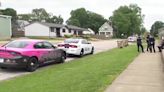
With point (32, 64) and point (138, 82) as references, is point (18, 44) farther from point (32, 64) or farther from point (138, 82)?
point (138, 82)

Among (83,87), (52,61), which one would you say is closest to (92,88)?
(83,87)

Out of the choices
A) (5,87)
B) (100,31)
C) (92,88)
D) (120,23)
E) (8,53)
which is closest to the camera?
(92,88)

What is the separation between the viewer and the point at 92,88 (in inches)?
350

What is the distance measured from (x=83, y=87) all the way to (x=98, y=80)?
1.38 metres

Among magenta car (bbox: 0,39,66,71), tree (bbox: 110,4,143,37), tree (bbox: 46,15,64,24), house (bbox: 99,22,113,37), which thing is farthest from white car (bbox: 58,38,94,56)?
tree (bbox: 46,15,64,24)

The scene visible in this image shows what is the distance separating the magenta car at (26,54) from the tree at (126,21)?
10069 centimetres

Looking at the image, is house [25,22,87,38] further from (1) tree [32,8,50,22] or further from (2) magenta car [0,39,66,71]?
(1) tree [32,8,50,22]

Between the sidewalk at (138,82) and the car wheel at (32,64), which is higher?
the car wheel at (32,64)

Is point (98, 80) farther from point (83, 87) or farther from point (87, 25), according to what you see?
point (87, 25)

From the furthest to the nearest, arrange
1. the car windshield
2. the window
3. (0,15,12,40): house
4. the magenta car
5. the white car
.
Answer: (0,15,12,40): house
the white car
the window
the car windshield
the magenta car

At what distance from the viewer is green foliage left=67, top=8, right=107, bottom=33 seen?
466ft

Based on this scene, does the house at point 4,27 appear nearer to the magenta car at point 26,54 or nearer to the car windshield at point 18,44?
the magenta car at point 26,54

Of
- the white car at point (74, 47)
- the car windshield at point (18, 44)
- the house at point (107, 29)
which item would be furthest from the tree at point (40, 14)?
the car windshield at point (18, 44)

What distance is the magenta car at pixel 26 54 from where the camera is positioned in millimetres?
13523
